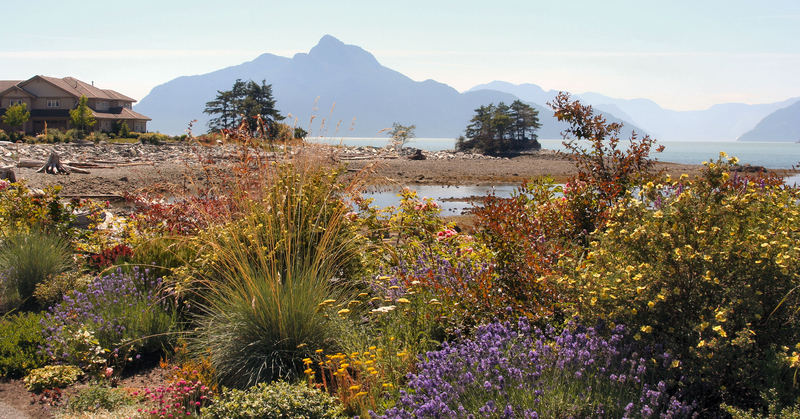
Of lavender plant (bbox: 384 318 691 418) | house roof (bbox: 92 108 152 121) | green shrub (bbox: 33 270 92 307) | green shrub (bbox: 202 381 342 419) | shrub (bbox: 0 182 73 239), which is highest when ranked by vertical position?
house roof (bbox: 92 108 152 121)

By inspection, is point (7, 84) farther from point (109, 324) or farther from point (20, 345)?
point (109, 324)

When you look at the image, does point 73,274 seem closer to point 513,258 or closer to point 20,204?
point 20,204

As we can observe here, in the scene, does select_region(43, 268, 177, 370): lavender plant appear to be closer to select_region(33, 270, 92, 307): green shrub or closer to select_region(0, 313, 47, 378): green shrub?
select_region(0, 313, 47, 378): green shrub

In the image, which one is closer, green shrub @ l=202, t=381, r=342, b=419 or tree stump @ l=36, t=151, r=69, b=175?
green shrub @ l=202, t=381, r=342, b=419

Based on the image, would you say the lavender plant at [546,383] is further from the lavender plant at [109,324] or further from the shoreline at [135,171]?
the shoreline at [135,171]

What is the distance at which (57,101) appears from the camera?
6275cm

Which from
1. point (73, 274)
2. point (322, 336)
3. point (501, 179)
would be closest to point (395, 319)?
point (322, 336)

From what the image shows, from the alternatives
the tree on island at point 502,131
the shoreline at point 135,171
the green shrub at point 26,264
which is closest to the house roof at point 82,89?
the shoreline at point 135,171

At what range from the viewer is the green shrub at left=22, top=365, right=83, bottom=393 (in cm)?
432


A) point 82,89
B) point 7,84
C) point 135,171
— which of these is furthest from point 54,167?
point 7,84

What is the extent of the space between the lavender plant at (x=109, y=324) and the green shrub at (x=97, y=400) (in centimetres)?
40

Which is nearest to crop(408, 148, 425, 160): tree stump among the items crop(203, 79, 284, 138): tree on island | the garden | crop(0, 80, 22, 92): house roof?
crop(203, 79, 284, 138): tree on island

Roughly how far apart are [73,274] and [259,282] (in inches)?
128

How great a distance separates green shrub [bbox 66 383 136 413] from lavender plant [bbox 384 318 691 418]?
2.23 meters
